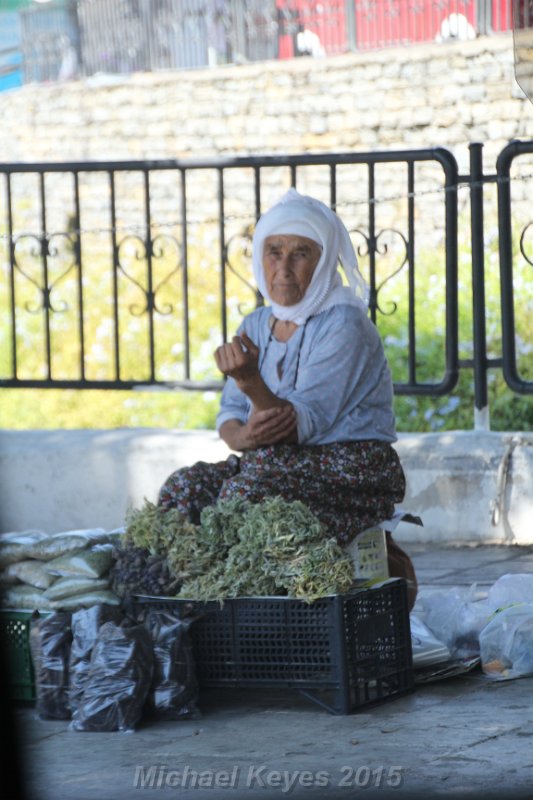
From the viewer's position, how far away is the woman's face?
4.45 m

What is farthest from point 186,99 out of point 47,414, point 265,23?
point 47,414

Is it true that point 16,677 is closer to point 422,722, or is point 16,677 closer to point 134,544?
point 134,544

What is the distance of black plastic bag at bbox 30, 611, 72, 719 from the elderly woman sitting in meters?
0.59

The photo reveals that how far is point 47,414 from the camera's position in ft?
36.4

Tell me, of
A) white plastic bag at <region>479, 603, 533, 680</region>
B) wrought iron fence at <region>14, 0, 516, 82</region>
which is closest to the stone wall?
wrought iron fence at <region>14, 0, 516, 82</region>

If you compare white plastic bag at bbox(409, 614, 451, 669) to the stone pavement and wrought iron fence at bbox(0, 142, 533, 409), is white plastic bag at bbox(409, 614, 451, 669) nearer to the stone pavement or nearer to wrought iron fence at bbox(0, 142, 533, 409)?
the stone pavement

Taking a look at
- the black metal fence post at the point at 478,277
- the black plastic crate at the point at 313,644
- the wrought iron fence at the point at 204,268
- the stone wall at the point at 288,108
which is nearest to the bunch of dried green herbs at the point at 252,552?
the black plastic crate at the point at 313,644

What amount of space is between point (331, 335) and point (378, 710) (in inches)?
46.3

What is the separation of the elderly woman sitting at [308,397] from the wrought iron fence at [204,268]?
4.31 ft

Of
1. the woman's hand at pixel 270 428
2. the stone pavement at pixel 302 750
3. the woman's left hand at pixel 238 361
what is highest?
the woman's left hand at pixel 238 361

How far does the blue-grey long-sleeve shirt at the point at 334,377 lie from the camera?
14.1ft

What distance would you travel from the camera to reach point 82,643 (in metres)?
3.83

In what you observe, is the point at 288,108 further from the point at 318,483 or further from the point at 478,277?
the point at 318,483

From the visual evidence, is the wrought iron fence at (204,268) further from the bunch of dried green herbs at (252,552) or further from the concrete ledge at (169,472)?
the bunch of dried green herbs at (252,552)
